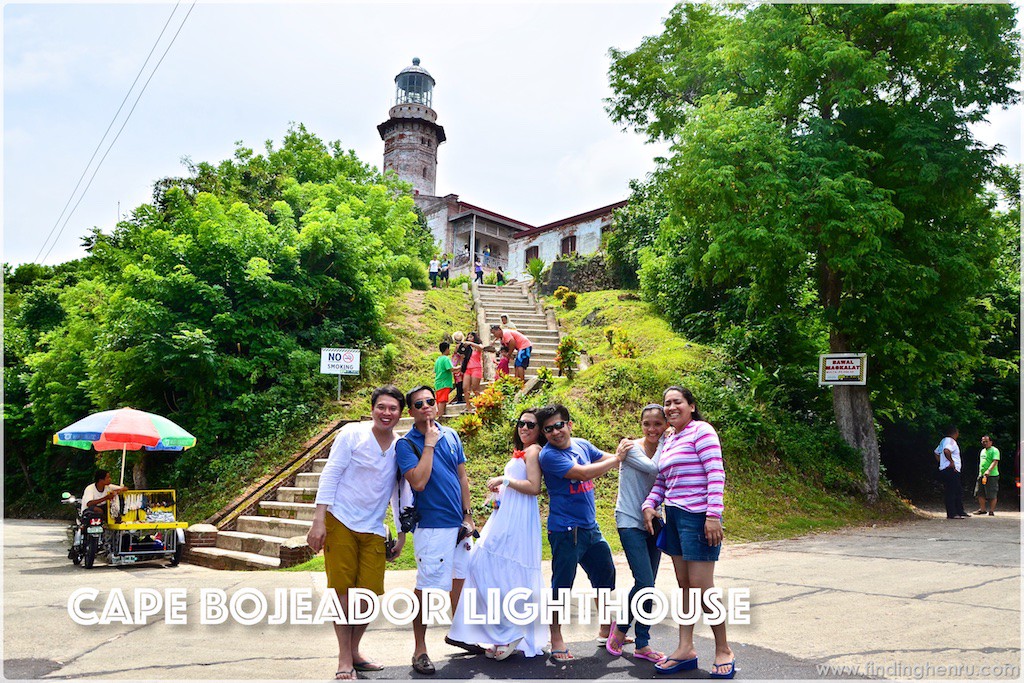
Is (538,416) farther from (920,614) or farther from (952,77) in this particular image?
(952,77)

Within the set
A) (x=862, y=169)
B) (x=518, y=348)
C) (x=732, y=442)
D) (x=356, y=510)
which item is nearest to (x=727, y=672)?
(x=356, y=510)

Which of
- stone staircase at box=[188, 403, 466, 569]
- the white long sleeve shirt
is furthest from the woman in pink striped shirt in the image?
stone staircase at box=[188, 403, 466, 569]

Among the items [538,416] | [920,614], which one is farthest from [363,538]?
[920,614]

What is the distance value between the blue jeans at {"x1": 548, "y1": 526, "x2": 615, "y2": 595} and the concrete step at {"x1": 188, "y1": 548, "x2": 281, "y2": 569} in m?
5.63

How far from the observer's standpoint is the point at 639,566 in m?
4.84

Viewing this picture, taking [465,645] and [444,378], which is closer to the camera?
[465,645]

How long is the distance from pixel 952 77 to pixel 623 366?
25.5ft

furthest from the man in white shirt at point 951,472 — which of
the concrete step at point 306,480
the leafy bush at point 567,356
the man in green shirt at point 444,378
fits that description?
the concrete step at point 306,480

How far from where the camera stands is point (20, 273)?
35.8 m

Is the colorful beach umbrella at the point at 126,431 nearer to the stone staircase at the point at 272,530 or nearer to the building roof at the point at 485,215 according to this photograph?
the stone staircase at the point at 272,530

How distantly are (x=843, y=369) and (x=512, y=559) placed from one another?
34.3ft

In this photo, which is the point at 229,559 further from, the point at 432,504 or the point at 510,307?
the point at 510,307

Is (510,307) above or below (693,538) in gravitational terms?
above

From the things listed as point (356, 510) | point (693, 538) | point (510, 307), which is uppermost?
point (510, 307)
